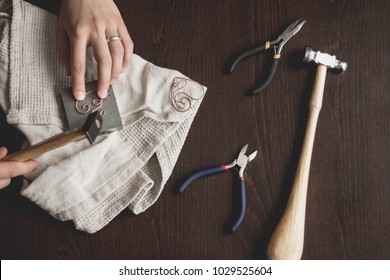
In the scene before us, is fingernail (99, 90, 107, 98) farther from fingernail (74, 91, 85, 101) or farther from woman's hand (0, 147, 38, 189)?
woman's hand (0, 147, 38, 189)

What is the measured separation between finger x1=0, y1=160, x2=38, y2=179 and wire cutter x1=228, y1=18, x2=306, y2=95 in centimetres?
35

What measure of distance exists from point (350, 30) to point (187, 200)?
40 cm

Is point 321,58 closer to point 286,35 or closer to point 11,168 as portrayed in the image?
point 286,35

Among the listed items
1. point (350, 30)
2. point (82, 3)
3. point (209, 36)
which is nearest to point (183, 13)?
point (209, 36)

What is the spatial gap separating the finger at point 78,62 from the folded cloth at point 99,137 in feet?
0.14

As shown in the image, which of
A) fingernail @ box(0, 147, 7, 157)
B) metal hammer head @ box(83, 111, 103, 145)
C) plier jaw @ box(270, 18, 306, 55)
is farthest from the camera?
plier jaw @ box(270, 18, 306, 55)

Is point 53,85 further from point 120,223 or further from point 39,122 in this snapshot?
point 120,223

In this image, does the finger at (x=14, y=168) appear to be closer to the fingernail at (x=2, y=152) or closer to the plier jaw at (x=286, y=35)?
the fingernail at (x=2, y=152)

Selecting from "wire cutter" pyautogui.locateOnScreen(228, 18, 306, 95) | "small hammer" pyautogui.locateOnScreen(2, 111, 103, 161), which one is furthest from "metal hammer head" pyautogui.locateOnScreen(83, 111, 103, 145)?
"wire cutter" pyautogui.locateOnScreen(228, 18, 306, 95)

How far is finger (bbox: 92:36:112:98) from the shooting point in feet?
1.89

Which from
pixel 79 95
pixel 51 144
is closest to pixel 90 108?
pixel 79 95

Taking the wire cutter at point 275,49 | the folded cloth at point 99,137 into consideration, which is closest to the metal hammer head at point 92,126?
the folded cloth at point 99,137

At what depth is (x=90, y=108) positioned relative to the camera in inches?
23.6

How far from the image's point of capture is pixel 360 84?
2.21 feet
